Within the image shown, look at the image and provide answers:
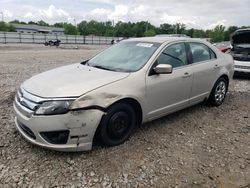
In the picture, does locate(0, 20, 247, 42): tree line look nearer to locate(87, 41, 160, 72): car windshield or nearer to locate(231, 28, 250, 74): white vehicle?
locate(231, 28, 250, 74): white vehicle

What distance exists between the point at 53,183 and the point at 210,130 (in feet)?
8.87

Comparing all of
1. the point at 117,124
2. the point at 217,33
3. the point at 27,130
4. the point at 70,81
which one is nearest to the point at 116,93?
the point at 117,124

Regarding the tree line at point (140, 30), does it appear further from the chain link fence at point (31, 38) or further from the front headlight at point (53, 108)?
the front headlight at point (53, 108)

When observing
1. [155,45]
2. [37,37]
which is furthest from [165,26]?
[155,45]

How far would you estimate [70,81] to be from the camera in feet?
10.9

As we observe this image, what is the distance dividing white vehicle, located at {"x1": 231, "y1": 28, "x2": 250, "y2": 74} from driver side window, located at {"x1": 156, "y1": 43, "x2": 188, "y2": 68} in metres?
4.73

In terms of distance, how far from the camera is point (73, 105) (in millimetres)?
2973

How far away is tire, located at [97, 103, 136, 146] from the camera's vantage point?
329 centimetres

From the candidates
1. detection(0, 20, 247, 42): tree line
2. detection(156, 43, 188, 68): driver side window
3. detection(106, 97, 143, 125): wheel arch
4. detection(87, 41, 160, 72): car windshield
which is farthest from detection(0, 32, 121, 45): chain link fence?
detection(106, 97, 143, 125): wheel arch

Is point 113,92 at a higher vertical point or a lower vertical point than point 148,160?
higher

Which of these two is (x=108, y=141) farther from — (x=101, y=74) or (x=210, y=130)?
(x=210, y=130)

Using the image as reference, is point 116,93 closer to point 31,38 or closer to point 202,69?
point 202,69

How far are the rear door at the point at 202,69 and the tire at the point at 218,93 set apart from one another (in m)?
0.20

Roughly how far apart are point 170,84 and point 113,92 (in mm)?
1152
